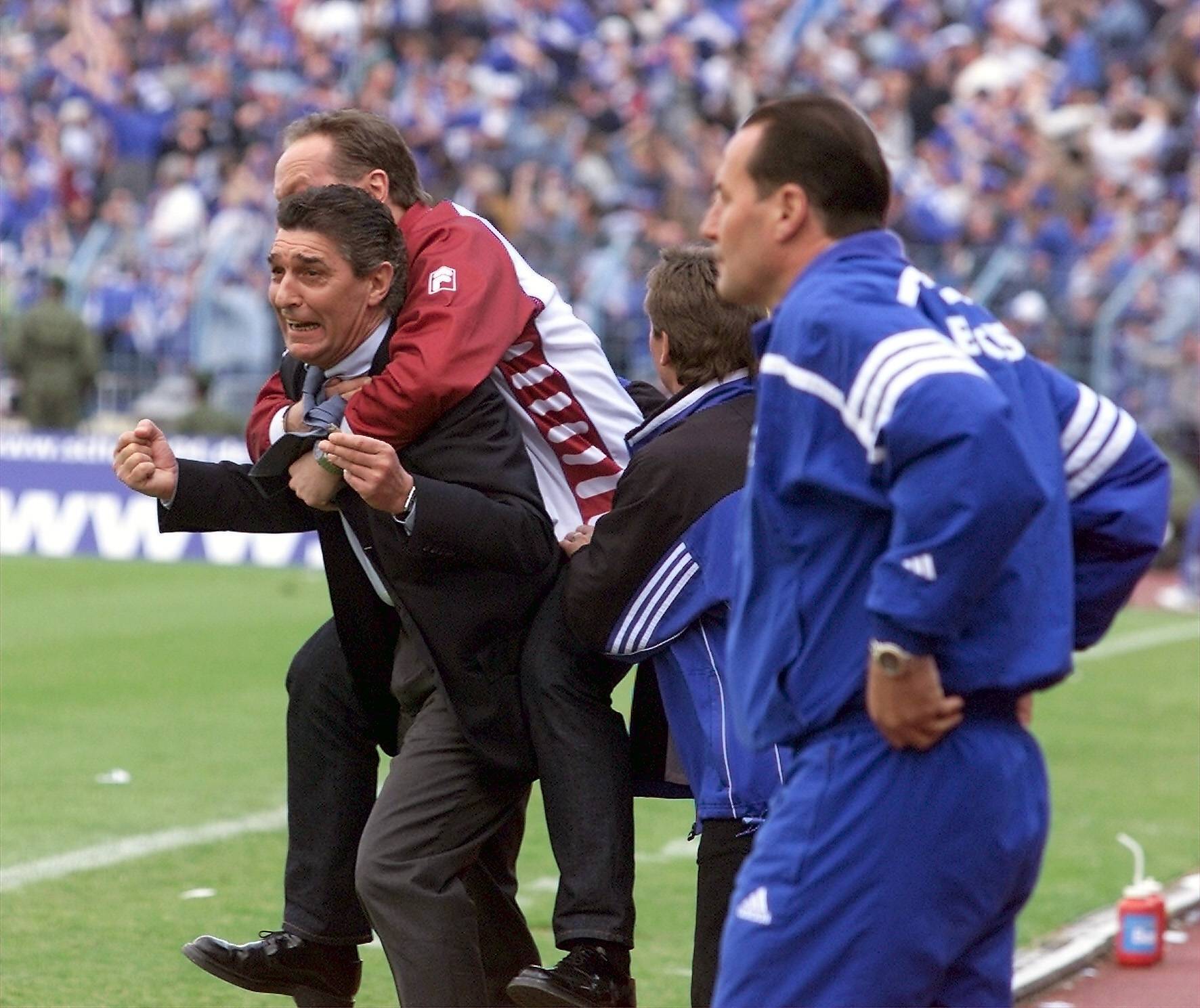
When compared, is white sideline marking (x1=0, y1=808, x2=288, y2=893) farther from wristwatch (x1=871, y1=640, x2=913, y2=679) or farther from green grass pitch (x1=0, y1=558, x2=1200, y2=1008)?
wristwatch (x1=871, y1=640, x2=913, y2=679)

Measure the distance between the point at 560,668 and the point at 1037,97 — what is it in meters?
18.4

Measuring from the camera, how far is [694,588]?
4207mm

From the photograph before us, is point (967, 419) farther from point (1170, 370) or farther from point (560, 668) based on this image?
point (1170, 370)

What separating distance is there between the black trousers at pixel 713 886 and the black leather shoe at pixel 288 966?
0.95 meters

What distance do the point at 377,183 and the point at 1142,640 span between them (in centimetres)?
969

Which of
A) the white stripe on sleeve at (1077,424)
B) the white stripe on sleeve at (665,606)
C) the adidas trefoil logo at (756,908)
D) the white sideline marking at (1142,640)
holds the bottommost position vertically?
the white sideline marking at (1142,640)

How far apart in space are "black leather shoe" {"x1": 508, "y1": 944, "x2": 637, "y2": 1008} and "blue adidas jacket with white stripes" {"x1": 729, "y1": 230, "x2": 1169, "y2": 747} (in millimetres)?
1142

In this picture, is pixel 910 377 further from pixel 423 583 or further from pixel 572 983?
pixel 572 983

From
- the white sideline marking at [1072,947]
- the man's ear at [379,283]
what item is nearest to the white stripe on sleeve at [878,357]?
the man's ear at [379,283]

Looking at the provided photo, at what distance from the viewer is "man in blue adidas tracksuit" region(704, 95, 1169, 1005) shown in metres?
2.92

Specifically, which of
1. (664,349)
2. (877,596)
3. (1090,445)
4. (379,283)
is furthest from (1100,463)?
(379,283)

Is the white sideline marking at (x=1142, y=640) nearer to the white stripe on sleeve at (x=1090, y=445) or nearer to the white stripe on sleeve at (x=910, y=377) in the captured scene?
the white stripe on sleeve at (x=1090, y=445)

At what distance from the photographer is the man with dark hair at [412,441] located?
167 inches

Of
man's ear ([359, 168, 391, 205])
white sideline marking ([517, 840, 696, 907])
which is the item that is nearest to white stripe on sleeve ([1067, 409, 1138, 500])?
man's ear ([359, 168, 391, 205])
